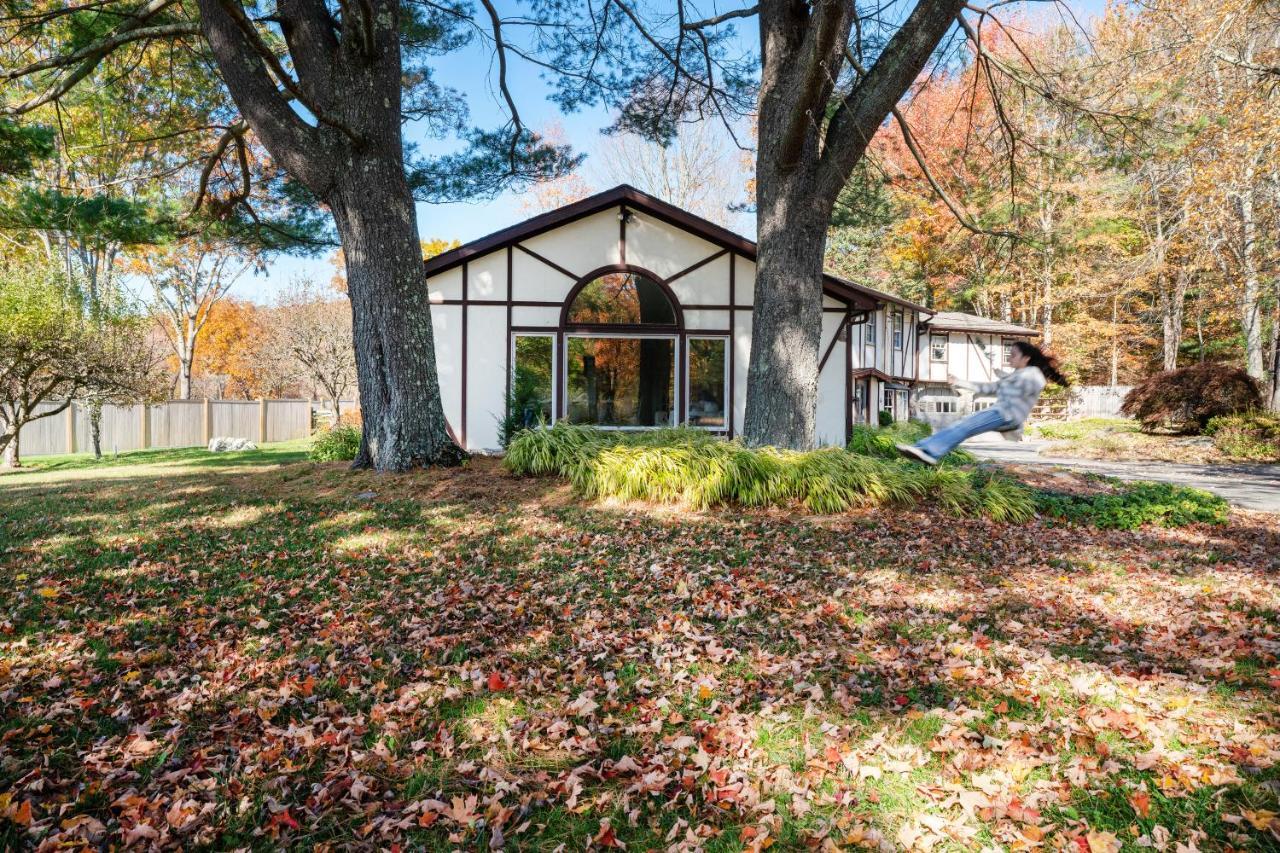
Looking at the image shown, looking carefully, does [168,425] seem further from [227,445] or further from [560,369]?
[560,369]

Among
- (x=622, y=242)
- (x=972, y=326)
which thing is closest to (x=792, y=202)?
(x=622, y=242)

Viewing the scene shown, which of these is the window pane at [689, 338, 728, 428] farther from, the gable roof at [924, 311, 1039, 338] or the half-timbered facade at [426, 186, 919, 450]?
the gable roof at [924, 311, 1039, 338]

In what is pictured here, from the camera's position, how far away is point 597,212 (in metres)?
12.8

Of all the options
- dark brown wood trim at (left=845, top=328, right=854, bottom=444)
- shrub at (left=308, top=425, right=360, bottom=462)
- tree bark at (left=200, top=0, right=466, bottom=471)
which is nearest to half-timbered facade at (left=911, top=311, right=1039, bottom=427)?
dark brown wood trim at (left=845, top=328, right=854, bottom=444)

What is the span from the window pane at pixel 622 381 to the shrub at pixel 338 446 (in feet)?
13.0

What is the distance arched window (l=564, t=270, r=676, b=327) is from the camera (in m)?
13.0

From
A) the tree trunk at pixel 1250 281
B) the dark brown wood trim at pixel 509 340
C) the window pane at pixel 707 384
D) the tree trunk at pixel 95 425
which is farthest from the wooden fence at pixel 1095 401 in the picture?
the tree trunk at pixel 95 425

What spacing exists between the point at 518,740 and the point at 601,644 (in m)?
1.09

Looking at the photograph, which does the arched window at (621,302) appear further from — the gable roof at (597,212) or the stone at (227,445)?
the stone at (227,445)

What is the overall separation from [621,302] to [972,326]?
1888 centimetres

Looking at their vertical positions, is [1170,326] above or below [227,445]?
above

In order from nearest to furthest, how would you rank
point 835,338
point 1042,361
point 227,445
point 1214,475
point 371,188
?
1. point 1042,361
2. point 371,188
3. point 1214,475
4. point 835,338
5. point 227,445

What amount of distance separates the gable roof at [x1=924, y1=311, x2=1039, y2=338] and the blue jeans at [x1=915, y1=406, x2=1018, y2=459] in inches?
849

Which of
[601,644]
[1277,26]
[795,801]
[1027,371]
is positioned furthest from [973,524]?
[1277,26]
